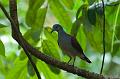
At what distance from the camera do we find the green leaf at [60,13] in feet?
3.77

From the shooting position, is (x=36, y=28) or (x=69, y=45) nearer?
(x=36, y=28)

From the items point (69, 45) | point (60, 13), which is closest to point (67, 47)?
point (69, 45)

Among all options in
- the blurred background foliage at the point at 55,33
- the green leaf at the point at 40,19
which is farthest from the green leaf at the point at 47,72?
the green leaf at the point at 40,19

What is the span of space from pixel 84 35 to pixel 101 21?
7 centimetres

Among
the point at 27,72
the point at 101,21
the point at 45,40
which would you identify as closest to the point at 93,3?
the point at 101,21

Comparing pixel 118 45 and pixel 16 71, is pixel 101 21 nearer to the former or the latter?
pixel 118 45

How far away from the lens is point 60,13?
1.16m

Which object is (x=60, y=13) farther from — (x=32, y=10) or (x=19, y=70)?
(x=19, y=70)

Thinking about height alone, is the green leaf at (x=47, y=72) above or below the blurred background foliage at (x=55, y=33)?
below

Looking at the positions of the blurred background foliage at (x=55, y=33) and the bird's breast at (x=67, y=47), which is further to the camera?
the bird's breast at (x=67, y=47)

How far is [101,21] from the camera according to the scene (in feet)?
3.69

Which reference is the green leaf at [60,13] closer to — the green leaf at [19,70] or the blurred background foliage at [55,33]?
the blurred background foliage at [55,33]

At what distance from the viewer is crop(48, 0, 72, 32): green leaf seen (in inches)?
45.3

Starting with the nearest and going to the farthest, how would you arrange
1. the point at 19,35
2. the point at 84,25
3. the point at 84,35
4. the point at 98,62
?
the point at 19,35, the point at 84,25, the point at 84,35, the point at 98,62
